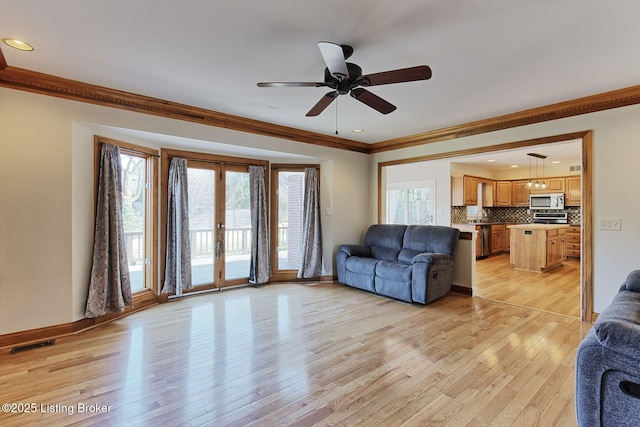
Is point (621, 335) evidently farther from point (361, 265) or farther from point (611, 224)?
point (361, 265)

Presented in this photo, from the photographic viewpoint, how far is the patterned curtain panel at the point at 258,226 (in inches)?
202

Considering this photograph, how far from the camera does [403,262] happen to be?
484 centimetres

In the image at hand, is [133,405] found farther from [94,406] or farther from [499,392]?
[499,392]

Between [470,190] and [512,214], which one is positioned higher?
[470,190]

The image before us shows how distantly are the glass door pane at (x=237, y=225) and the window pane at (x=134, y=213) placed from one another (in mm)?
1207

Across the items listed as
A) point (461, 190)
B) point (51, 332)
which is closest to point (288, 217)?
point (51, 332)

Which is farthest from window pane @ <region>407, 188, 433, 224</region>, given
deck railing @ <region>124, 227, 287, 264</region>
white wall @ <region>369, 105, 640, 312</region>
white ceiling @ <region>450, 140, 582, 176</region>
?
white wall @ <region>369, 105, 640, 312</region>

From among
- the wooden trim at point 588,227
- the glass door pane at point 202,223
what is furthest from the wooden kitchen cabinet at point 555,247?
the glass door pane at point 202,223

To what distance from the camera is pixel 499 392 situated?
7.29ft

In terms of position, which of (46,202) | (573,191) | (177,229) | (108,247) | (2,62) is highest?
(2,62)

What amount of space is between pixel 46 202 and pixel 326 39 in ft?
10.2

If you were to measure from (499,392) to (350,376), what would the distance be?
3.56 ft

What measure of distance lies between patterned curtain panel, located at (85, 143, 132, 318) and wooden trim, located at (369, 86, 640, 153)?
436 centimetres

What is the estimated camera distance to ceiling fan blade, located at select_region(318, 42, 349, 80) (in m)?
1.93
